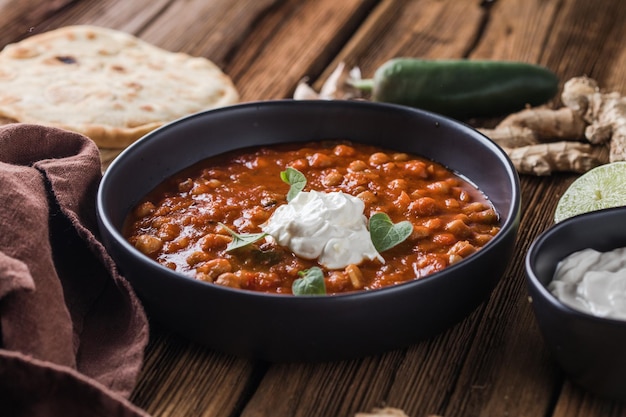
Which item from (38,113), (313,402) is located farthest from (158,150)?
(313,402)

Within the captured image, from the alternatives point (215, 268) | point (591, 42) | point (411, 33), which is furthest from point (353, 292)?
point (591, 42)

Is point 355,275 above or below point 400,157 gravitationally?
above

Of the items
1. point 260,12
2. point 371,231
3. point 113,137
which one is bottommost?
point 260,12

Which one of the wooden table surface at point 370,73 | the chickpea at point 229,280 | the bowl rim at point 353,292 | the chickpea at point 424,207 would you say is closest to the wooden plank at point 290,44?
the wooden table surface at point 370,73

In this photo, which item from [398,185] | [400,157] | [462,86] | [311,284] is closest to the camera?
[311,284]

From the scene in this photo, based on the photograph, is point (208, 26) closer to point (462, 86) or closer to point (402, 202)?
point (462, 86)

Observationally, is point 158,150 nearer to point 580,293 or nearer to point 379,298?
point 379,298
